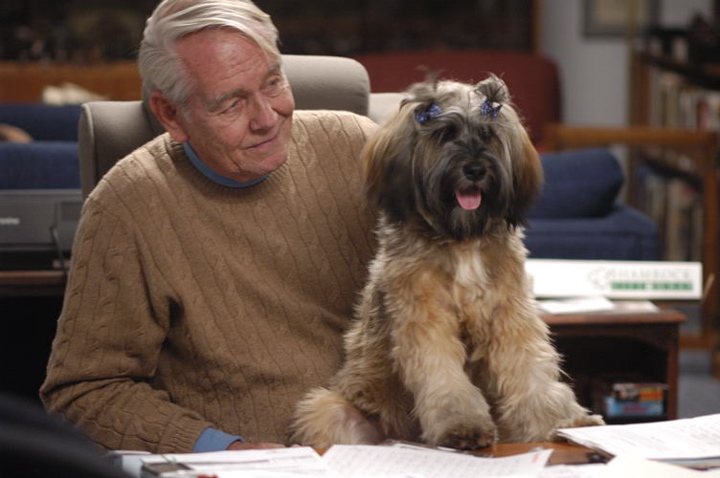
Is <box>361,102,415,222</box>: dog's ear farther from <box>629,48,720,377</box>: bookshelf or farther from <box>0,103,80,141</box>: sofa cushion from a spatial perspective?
<box>0,103,80,141</box>: sofa cushion

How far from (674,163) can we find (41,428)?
5.35 meters

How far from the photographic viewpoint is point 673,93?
5.88 m

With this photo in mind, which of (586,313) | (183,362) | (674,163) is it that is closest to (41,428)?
(183,362)

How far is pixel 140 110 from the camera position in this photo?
2295mm

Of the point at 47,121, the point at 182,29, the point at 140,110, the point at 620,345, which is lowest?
the point at 620,345

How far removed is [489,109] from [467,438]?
1.77ft

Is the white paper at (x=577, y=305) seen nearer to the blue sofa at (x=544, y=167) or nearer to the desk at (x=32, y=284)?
the blue sofa at (x=544, y=167)

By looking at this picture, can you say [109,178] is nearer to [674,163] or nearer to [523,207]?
[523,207]

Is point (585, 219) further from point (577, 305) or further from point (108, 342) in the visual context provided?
point (108, 342)

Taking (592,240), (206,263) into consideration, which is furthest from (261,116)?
(592,240)

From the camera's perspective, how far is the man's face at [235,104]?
183cm

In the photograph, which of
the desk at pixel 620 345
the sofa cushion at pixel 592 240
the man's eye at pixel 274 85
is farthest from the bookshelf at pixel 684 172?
the man's eye at pixel 274 85

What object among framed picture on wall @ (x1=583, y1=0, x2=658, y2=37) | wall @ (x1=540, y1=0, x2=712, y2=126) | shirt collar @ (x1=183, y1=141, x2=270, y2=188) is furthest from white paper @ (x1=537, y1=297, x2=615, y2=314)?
framed picture on wall @ (x1=583, y1=0, x2=658, y2=37)

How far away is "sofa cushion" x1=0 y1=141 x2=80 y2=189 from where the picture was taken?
130 inches
